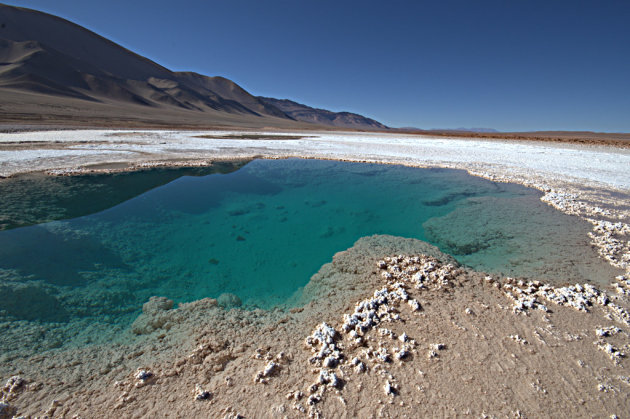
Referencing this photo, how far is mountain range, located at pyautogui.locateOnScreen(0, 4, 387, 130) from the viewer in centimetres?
3875

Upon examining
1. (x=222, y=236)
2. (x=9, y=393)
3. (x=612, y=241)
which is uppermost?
(x=612, y=241)

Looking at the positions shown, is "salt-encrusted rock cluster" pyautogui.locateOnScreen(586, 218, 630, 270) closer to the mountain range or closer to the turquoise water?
the turquoise water

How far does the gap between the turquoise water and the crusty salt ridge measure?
2.49 ft

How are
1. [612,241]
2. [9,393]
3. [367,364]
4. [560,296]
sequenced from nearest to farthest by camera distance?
[9,393]
[367,364]
[560,296]
[612,241]

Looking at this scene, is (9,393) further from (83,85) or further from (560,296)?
(83,85)

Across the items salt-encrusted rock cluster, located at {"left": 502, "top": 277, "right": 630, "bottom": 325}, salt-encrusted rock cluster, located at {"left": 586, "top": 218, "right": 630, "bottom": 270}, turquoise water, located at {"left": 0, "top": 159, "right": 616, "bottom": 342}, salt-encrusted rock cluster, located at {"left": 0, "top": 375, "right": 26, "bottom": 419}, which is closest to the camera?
salt-encrusted rock cluster, located at {"left": 0, "top": 375, "right": 26, "bottom": 419}

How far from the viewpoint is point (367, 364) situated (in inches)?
104

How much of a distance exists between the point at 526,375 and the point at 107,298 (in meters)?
5.11

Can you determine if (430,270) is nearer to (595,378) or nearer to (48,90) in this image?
(595,378)

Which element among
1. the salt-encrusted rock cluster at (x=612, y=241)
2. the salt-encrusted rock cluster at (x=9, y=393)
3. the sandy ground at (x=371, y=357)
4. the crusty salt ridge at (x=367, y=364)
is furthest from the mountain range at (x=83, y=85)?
the salt-encrusted rock cluster at (x=612, y=241)

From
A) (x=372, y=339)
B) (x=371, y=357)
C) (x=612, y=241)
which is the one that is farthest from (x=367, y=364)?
(x=612, y=241)

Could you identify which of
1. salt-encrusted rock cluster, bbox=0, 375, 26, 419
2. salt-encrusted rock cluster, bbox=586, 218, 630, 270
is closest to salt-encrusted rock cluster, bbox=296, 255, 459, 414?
salt-encrusted rock cluster, bbox=0, 375, 26, 419

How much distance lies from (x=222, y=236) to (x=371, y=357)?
4416mm

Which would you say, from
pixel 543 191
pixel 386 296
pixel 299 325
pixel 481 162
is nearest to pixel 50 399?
pixel 299 325
